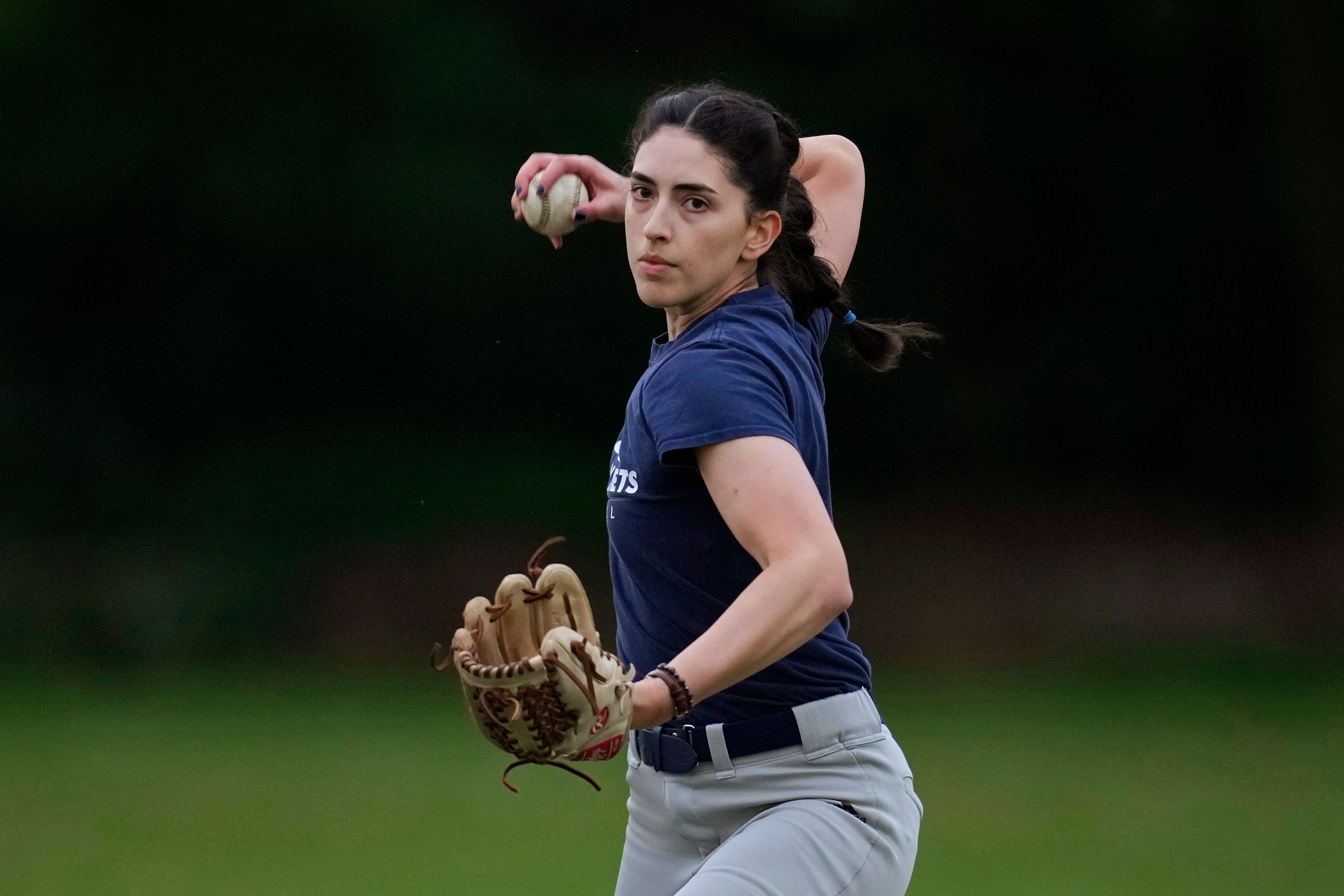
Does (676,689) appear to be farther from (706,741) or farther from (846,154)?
(846,154)

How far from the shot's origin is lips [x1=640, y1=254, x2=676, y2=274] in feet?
8.09

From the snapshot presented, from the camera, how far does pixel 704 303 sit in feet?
8.39

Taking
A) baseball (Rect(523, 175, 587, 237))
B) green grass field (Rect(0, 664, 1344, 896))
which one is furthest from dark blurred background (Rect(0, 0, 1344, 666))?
baseball (Rect(523, 175, 587, 237))

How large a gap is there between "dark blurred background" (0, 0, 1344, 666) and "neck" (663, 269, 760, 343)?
7.43m

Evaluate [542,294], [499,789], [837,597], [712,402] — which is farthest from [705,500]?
[542,294]

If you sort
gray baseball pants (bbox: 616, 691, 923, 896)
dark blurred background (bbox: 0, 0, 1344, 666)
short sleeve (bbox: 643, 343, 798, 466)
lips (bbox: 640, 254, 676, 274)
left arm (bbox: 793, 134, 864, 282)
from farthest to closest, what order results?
dark blurred background (bbox: 0, 0, 1344, 666) → left arm (bbox: 793, 134, 864, 282) → lips (bbox: 640, 254, 676, 274) → gray baseball pants (bbox: 616, 691, 923, 896) → short sleeve (bbox: 643, 343, 798, 466)

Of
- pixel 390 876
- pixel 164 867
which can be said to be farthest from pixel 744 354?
pixel 164 867

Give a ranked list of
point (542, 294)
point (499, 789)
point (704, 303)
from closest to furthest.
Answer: point (704, 303), point (499, 789), point (542, 294)

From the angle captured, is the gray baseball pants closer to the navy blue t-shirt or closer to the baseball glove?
the navy blue t-shirt

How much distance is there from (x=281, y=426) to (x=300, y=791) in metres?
→ 3.52

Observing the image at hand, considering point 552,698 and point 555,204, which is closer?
point 552,698

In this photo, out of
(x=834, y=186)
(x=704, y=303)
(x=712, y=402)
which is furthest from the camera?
(x=834, y=186)

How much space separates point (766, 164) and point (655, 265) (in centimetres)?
26

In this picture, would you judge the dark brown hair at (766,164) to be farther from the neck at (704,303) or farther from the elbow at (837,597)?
the elbow at (837,597)
